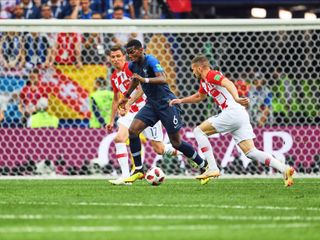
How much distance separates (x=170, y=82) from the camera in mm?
19703

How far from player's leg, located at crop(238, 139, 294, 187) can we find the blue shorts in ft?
3.53

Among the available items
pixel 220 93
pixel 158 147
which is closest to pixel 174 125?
pixel 220 93

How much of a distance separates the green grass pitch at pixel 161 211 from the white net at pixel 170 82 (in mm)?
3666

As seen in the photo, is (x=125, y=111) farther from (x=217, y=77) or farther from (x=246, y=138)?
(x=246, y=138)

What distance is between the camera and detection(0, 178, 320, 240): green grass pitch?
8531 mm

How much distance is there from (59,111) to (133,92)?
3.41 m

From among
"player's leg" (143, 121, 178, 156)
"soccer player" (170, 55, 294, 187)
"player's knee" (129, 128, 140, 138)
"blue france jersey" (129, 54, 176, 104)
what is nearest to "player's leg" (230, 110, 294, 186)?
"soccer player" (170, 55, 294, 187)

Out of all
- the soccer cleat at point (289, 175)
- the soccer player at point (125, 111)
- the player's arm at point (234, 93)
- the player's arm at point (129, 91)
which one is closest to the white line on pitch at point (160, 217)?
the player's arm at point (234, 93)

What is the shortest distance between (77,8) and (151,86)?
7179 millimetres

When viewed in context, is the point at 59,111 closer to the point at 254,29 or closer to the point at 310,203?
the point at 254,29

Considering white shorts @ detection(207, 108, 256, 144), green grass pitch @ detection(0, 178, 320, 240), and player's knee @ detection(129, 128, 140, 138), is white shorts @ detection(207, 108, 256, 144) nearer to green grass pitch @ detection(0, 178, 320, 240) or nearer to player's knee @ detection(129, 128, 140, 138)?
green grass pitch @ detection(0, 178, 320, 240)

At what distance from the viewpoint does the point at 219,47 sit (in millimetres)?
19797

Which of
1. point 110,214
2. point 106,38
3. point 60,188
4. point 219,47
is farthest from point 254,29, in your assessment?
point 110,214

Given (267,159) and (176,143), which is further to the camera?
(176,143)
